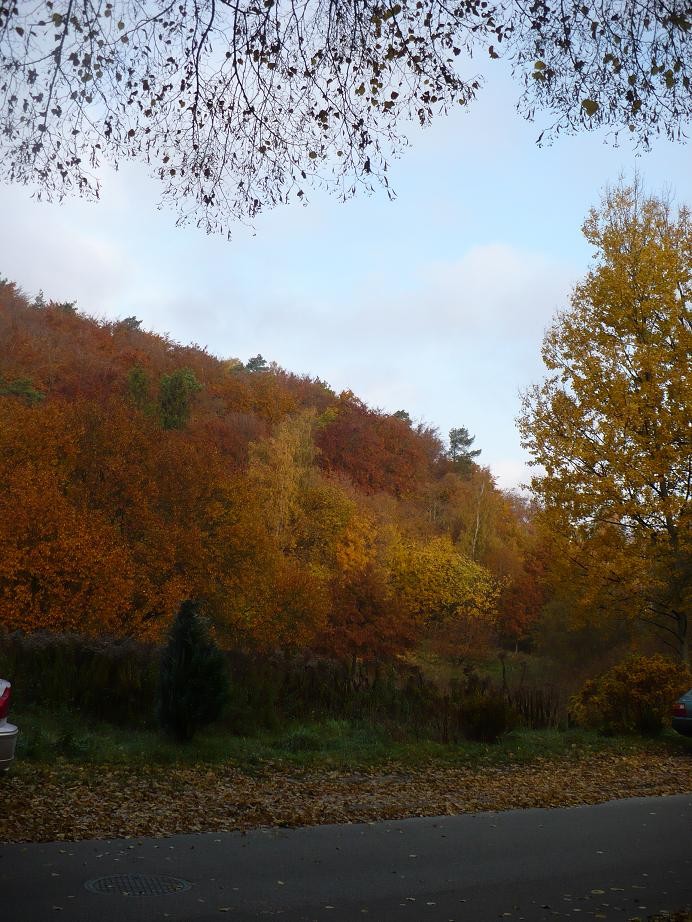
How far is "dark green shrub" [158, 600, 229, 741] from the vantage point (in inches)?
440

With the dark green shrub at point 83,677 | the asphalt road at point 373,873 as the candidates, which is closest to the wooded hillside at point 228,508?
the dark green shrub at point 83,677

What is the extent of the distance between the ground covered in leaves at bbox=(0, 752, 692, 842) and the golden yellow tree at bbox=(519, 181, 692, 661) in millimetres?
5790

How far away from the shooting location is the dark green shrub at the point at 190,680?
36.7 feet

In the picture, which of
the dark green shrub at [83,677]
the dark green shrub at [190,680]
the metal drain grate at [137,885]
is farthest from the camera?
the dark green shrub at [83,677]

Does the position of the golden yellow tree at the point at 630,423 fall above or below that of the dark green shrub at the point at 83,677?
above

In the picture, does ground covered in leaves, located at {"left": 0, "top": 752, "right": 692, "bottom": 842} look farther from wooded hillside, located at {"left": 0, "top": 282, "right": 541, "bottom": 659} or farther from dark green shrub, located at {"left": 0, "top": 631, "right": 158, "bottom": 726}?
wooded hillside, located at {"left": 0, "top": 282, "right": 541, "bottom": 659}

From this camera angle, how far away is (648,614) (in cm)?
1823

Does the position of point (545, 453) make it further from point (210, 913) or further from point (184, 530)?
point (184, 530)

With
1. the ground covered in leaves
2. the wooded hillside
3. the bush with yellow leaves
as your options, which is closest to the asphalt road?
the ground covered in leaves

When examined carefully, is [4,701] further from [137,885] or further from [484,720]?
[484,720]

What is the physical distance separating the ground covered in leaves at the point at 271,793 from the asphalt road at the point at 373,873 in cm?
45

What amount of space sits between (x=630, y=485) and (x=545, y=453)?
5.62 feet

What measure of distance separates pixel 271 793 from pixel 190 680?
9.30ft

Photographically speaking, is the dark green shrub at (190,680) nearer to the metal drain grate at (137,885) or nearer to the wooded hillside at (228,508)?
the metal drain grate at (137,885)
